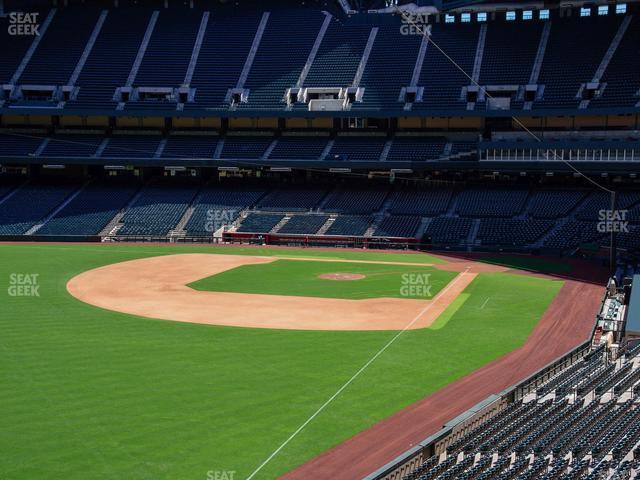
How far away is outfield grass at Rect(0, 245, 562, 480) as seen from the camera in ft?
58.6

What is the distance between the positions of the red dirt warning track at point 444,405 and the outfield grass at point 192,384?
441 mm

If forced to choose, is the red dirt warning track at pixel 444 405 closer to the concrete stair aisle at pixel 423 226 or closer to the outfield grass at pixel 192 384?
the outfield grass at pixel 192 384

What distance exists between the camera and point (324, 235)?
63094mm

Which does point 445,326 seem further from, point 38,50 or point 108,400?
point 38,50

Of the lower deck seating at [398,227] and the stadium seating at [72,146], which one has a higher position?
the stadium seating at [72,146]

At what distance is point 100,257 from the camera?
55.1 metres

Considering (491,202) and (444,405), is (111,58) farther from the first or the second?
(444,405)

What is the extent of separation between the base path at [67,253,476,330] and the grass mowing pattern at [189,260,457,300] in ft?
3.65

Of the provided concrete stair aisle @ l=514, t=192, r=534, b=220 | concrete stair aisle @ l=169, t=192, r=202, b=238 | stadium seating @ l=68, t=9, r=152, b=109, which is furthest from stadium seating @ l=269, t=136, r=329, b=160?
concrete stair aisle @ l=514, t=192, r=534, b=220

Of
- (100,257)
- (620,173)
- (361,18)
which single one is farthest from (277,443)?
(361,18)

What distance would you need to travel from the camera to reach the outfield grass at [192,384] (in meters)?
17.9

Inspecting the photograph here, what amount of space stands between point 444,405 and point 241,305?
1664cm

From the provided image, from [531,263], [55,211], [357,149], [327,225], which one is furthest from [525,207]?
[55,211]

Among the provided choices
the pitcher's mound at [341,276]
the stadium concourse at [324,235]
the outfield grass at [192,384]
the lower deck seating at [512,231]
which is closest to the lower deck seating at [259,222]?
the stadium concourse at [324,235]
